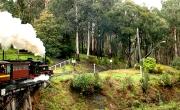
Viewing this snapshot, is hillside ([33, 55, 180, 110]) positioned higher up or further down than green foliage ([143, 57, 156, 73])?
further down

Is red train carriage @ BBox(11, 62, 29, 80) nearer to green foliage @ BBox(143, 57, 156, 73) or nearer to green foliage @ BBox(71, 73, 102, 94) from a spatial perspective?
green foliage @ BBox(71, 73, 102, 94)

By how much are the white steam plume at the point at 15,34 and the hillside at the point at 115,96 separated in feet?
15.0

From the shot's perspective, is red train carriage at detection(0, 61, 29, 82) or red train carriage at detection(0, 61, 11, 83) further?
red train carriage at detection(0, 61, 29, 82)

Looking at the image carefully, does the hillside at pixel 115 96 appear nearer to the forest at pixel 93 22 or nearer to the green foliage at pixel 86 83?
the green foliage at pixel 86 83

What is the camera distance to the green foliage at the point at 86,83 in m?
26.9

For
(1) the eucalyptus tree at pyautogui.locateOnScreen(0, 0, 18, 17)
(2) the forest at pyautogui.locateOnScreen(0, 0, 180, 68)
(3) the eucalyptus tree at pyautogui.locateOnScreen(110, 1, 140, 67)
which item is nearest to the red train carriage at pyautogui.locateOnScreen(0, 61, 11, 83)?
Answer: (2) the forest at pyautogui.locateOnScreen(0, 0, 180, 68)

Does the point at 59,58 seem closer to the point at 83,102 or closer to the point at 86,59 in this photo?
the point at 86,59

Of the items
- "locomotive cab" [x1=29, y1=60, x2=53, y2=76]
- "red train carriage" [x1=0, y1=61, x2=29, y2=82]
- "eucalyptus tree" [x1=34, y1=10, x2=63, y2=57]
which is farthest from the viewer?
"eucalyptus tree" [x1=34, y1=10, x2=63, y2=57]

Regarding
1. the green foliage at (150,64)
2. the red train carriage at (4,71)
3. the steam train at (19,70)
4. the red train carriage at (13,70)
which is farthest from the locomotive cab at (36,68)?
the green foliage at (150,64)

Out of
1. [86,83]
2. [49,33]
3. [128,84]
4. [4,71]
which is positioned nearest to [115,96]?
[128,84]

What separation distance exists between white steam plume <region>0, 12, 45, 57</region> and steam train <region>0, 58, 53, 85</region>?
2.19 m

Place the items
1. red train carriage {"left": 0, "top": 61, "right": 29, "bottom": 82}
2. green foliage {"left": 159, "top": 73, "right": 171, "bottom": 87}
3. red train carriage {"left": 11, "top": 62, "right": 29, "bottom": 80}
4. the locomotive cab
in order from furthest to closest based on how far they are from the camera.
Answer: green foliage {"left": 159, "top": 73, "right": 171, "bottom": 87} → the locomotive cab → red train carriage {"left": 11, "top": 62, "right": 29, "bottom": 80} → red train carriage {"left": 0, "top": 61, "right": 29, "bottom": 82}

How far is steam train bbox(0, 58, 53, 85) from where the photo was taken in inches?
675

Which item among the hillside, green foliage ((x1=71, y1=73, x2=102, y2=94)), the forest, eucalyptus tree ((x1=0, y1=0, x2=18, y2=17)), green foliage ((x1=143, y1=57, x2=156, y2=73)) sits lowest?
the hillside
